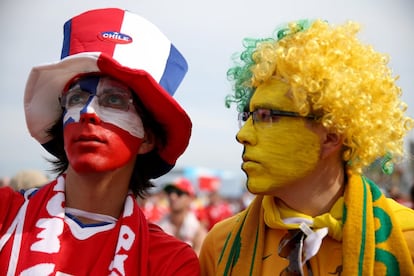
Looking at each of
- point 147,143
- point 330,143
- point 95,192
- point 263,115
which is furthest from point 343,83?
point 95,192

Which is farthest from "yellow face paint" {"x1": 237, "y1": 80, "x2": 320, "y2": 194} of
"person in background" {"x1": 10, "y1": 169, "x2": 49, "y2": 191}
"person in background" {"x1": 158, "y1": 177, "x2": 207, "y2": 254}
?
"person in background" {"x1": 158, "y1": 177, "x2": 207, "y2": 254}

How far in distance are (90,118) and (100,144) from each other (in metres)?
0.14

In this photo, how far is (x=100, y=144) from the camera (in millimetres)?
3189

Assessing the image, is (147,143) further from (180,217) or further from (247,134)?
(180,217)

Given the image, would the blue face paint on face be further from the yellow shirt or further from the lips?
the yellow shirt

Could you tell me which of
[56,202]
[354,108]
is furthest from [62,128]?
[354,108]

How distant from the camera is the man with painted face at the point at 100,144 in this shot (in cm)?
310

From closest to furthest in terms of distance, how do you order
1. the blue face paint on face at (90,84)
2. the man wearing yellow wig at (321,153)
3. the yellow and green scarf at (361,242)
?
the yellow and green scarf at (361,242), the man wearing yellow wig at (321,153), the blue face paint on face at (90,84)

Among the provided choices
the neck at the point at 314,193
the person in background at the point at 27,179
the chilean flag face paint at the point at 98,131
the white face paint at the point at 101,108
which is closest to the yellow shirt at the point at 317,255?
the neck at the point at 314,193

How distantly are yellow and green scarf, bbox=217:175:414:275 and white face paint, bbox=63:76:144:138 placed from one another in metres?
0.85

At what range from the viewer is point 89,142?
3168 mm

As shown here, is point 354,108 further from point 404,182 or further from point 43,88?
point 404,182

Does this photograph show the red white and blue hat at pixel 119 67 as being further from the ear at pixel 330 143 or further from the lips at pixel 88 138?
the ear at pixel 330 143

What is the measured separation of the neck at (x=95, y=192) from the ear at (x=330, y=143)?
105 centimetres
